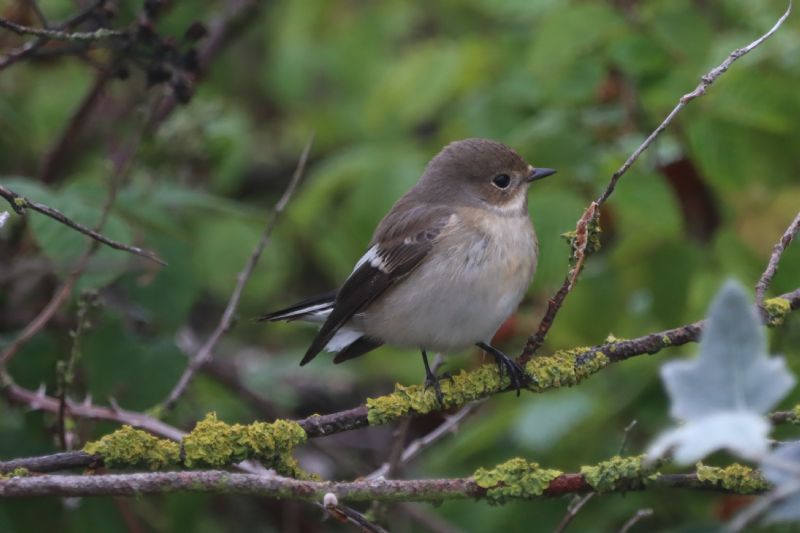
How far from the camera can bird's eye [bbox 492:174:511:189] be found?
4.09 metres

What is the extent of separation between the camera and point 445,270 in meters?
3.68

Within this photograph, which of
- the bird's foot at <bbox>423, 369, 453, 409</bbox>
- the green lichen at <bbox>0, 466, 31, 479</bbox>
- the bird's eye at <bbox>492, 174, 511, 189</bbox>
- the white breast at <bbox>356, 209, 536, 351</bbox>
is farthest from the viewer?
the bird's eye at <bbox>492, 174, 511, 189</bbox>

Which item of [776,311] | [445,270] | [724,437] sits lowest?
[724,437]

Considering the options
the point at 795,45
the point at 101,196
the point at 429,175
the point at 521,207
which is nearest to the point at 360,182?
the point at 429,175

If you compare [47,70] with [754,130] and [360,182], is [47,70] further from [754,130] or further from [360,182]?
[754,130]

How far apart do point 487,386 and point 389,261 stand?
3.57 ft

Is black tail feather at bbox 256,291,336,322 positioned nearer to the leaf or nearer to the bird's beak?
the bird's beak

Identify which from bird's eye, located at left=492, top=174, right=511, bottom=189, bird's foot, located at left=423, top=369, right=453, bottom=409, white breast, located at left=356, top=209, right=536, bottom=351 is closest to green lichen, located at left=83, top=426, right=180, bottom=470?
bird's foot, located at left=423, top=369, right=453, bottom=409

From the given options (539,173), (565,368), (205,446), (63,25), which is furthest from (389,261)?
(205,446)

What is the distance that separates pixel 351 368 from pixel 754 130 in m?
2.74

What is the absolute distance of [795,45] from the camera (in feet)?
15.0

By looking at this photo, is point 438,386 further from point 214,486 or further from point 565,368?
point 214,486

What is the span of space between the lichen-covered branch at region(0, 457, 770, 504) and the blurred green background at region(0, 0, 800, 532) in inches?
53.2

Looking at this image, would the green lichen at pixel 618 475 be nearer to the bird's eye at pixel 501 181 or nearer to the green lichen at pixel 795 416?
the green lichen at pixel 795 416
